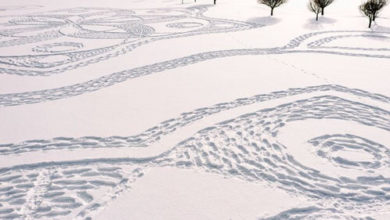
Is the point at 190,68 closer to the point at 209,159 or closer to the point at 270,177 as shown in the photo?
the point at 209,159

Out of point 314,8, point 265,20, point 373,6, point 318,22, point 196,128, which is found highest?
point 314,8

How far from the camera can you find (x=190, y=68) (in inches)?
317

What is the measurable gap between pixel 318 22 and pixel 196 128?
11125 millimetres

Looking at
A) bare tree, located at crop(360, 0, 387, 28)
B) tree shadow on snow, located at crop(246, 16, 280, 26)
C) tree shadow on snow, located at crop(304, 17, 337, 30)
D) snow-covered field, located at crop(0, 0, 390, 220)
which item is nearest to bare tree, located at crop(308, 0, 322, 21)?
tree shadow on snow, located at crop(304, 17, 337, 30)

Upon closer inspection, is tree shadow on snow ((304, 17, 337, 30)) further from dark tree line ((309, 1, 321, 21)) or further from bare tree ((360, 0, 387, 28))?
bare tree ((360, 0, 387, 28))

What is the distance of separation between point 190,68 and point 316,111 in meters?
3.56

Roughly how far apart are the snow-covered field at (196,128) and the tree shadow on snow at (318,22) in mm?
2200

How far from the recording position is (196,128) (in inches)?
206

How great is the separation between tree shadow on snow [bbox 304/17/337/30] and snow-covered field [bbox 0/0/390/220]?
7.22 ft

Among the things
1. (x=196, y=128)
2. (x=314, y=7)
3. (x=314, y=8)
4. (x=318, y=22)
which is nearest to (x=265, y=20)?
(x=318, y=22)

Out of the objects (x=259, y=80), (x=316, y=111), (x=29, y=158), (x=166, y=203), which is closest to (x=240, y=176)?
(x=166, y=203)

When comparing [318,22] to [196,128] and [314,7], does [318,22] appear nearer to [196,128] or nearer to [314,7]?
[314,7]

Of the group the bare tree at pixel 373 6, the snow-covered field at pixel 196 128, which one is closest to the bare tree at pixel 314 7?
the bare tree at pixel 373 6

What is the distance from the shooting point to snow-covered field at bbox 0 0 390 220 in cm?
366
